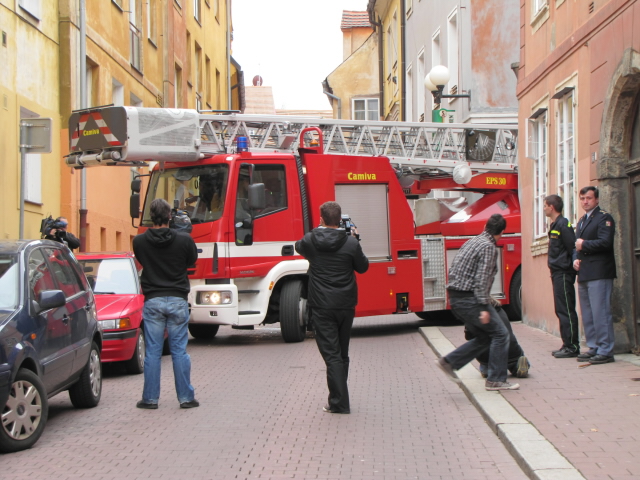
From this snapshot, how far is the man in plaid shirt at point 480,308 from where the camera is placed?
8.30 meters

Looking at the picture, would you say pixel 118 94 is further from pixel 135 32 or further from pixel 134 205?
pixel 134 205

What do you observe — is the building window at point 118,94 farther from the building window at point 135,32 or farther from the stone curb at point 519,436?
the stone curb at point 519,436

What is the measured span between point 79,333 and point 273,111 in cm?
5849

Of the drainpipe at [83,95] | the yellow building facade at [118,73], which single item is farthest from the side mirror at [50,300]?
the drainpipe at [83,95]

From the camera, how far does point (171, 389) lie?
9422mm

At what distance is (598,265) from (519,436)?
3.81m

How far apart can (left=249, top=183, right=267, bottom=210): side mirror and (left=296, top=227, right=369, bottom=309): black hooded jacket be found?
193 inches

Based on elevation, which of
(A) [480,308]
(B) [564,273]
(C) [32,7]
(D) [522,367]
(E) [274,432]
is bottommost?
(E) [274,432]

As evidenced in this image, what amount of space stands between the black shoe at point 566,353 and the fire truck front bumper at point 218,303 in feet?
15.5

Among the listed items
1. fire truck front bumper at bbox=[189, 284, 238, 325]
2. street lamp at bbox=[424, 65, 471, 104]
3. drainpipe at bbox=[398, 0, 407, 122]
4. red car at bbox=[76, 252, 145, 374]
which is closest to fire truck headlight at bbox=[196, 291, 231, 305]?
fire truck front bumper at bbox=[189, 284, 238, 325]

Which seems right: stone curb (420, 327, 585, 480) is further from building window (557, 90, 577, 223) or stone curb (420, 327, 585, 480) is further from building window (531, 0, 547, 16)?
building window (531, 0, 547, 16)

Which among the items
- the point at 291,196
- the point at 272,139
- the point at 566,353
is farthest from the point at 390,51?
the point at 566,353

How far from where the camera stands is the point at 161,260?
8.16 meters

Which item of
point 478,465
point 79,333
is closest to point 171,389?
point 79,333
